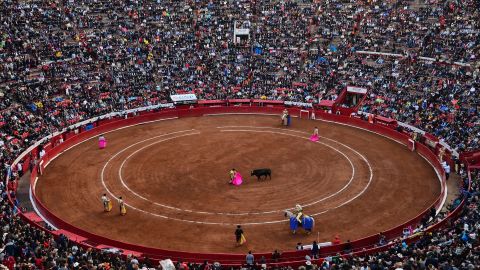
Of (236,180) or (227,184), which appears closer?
(236,180)

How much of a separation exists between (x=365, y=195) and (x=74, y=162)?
2556 centimetres

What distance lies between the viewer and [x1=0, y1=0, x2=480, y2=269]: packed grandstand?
193 feet

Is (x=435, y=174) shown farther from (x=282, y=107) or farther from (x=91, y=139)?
(x=91, y=139)

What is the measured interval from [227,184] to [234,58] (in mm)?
32590

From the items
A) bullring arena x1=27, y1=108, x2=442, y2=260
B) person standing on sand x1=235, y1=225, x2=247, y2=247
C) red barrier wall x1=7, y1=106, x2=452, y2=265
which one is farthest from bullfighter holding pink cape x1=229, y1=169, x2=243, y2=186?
red barrier wall x1=7, y1=106, x2=452, y2=265

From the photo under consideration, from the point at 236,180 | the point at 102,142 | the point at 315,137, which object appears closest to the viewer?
the point at 236,180

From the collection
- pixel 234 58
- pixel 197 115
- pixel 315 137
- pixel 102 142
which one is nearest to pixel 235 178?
pixel 315 137

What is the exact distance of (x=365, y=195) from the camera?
4278cm

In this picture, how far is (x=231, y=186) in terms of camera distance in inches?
1746

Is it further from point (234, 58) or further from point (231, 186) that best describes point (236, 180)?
point (234, 58)

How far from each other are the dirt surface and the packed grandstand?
5.30 metres

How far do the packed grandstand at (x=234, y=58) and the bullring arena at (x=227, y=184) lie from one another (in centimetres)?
501

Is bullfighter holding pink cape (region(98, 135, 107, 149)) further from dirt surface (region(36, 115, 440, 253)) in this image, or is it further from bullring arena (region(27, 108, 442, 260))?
bullring arena (region(27, 108, 442, 260))

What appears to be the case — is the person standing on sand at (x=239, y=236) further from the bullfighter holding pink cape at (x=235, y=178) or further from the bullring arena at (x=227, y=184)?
the bullfighter holding pink cape at (x=235, y=178)
